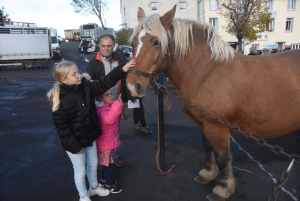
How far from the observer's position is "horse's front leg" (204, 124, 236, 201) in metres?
2.51

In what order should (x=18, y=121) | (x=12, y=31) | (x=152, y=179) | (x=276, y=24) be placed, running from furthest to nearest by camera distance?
(x=276, y=24) → (x=12, y=31) → (x=18, y=121) → (x=152, y=179)

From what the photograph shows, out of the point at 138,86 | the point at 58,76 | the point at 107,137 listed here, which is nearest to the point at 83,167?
the point at 107,137

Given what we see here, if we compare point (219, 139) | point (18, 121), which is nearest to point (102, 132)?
point (219, 139)

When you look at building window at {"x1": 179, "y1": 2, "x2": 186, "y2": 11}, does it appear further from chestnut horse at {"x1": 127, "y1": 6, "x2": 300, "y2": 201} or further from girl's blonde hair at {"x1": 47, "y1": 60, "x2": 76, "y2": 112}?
girl's blonde hair at {"x1": 47, "y1": 60, "x2": 76, "y2": 112}

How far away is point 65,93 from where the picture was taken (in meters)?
2.44

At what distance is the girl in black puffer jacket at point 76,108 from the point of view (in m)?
2.40

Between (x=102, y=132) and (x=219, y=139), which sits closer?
(x=219, y=139)

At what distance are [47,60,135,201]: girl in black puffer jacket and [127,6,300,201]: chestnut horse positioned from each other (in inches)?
12.5

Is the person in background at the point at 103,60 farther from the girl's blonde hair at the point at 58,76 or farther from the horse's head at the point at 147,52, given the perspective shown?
the horse's head at the point at 147,52

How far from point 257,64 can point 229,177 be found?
1394 mm

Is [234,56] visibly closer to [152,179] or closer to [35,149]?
[152,179]

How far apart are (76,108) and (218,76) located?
157 centimetres

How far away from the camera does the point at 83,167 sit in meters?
2.67

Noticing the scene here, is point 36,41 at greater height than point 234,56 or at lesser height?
greater
